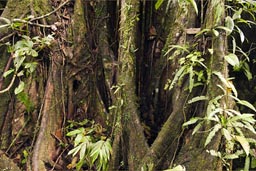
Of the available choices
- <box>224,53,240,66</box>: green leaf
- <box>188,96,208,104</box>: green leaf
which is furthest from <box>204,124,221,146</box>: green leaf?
<box>224,53,240,66</box>: green leaf

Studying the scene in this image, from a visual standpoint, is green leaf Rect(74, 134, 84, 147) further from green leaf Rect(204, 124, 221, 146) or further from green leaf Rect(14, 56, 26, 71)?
green leaf Rect(204, 124, 221, 146)

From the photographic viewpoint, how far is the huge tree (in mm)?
2109

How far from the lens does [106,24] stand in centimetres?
327

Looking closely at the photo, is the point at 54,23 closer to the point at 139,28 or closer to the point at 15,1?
the point at 15,1

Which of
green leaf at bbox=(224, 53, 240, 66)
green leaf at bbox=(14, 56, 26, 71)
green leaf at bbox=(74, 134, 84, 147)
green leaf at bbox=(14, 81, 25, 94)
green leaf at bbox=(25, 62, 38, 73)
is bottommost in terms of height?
green leaf at bbox=(74, 134, 84, 147)

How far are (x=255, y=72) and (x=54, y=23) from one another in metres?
1.78

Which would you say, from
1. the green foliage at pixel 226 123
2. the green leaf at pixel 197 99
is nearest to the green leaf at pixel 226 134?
the green foliage at pixel 226 123

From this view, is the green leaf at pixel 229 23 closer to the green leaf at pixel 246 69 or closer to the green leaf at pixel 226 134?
the green leaf at pixel 226 134

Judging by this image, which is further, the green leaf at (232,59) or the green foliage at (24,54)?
the green foliage at (24,54)

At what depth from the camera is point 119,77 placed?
2.63 m

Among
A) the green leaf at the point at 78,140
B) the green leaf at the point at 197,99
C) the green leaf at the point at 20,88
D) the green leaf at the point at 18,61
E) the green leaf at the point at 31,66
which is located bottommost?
the green leaf at the point at 78,140

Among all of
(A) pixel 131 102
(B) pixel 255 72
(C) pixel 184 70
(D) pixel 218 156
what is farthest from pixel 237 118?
(B) pixel 255 72

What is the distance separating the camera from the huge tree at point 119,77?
2109 mm

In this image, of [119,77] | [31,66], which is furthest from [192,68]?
[31,66]
